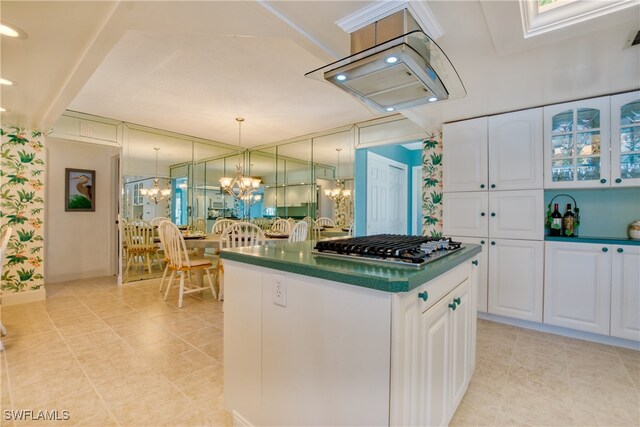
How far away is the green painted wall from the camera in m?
2.60

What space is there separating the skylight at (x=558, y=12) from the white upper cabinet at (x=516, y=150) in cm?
127

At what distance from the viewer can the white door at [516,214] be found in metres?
2.67

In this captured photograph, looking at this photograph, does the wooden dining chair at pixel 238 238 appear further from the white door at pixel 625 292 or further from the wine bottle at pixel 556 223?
the white door at pixel 625 292

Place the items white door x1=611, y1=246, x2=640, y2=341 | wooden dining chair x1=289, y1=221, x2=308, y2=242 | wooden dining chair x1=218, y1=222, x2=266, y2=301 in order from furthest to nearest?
wooden dining chair x1=289, y1=221, x2=308, y2=242 → wooden dining chair x1=218, y1=222, x2=266, y2=301 → white door x1=611, y1=246, x2=640, y2=341

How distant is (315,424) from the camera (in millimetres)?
1118

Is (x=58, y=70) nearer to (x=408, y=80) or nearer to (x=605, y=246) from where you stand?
(x=408, y=80)

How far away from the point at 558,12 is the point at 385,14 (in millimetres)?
1002

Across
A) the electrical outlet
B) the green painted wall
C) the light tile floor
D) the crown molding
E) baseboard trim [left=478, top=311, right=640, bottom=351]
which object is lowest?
the light tile floor

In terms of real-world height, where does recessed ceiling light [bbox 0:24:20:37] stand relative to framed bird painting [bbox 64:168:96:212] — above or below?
above

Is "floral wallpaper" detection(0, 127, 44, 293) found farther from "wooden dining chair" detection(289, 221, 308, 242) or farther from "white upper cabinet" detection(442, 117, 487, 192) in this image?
"white upper cabinet" detection(442, 117, 487, 192)

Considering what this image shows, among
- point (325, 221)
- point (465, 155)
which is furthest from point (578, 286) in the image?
point (325, 221)

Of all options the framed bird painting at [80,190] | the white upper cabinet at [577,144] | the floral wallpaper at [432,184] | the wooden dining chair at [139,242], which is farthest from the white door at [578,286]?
the framed bird painting at [80,190]

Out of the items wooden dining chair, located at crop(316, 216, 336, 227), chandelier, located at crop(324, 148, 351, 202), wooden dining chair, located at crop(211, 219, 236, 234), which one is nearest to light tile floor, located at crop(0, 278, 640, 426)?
wooden dining chair, located at crop(211, 219, 236, 234)

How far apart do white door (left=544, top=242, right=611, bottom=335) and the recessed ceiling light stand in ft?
13.6
